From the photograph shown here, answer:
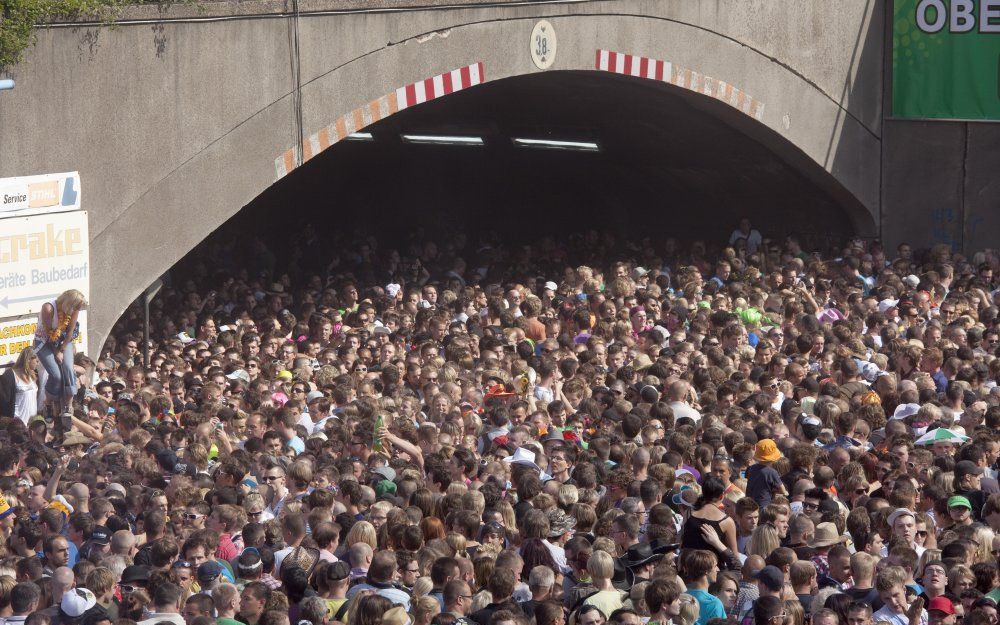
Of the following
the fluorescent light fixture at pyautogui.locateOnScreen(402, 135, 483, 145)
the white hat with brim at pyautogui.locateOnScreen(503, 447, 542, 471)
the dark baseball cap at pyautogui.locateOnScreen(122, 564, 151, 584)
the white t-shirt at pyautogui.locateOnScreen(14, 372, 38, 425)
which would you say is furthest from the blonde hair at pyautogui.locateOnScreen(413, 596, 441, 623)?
the fluorescent light fixture at pyautogui.locateOnScreen(402, 135, 483, 145)

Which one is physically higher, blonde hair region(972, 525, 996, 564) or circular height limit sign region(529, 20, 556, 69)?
circular height limit sign region(529, 20, 556, 69)

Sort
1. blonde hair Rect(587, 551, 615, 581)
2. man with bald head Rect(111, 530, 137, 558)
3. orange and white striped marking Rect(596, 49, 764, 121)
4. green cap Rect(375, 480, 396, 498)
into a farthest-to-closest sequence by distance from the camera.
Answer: orange and white striped marking Rect(596, 49, 764, 121)
green cap Rect(375, 480, 396, 498)
man with bald head Rect(111, 530, 137, 558)
blonde hair Rect(587, 551, 615, 581)

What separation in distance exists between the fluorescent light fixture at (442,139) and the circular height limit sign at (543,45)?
17.5ft

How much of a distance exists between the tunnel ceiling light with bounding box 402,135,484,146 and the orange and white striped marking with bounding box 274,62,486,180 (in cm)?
575

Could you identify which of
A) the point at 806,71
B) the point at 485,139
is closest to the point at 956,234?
the point at 806,71

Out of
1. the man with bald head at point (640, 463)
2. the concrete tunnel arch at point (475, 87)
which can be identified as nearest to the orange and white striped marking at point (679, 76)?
the concrete tunnel arch at point (475, 87)

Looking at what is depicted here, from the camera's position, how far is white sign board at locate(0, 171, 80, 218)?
14.1m

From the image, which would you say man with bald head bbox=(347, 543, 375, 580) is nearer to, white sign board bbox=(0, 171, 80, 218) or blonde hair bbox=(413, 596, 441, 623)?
blonde hair bbox=(413, 596, 441, 623)

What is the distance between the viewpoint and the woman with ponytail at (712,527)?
9.09 meters

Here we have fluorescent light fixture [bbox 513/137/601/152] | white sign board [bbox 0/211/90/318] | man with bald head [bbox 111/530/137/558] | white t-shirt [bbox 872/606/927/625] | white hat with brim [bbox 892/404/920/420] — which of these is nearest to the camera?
white t-shirt [bbox 872/606/927/625]

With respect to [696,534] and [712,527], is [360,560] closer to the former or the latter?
[696,534]

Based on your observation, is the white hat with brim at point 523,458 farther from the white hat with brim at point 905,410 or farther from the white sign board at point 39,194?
the white sign board at point 39,194

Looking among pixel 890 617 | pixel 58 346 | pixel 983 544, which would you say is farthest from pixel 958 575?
pixel 58 346

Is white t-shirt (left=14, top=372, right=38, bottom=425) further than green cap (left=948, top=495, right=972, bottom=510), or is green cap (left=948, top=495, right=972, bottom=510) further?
white t-shirt (left=14, top=372, right=38, bottom=425)
